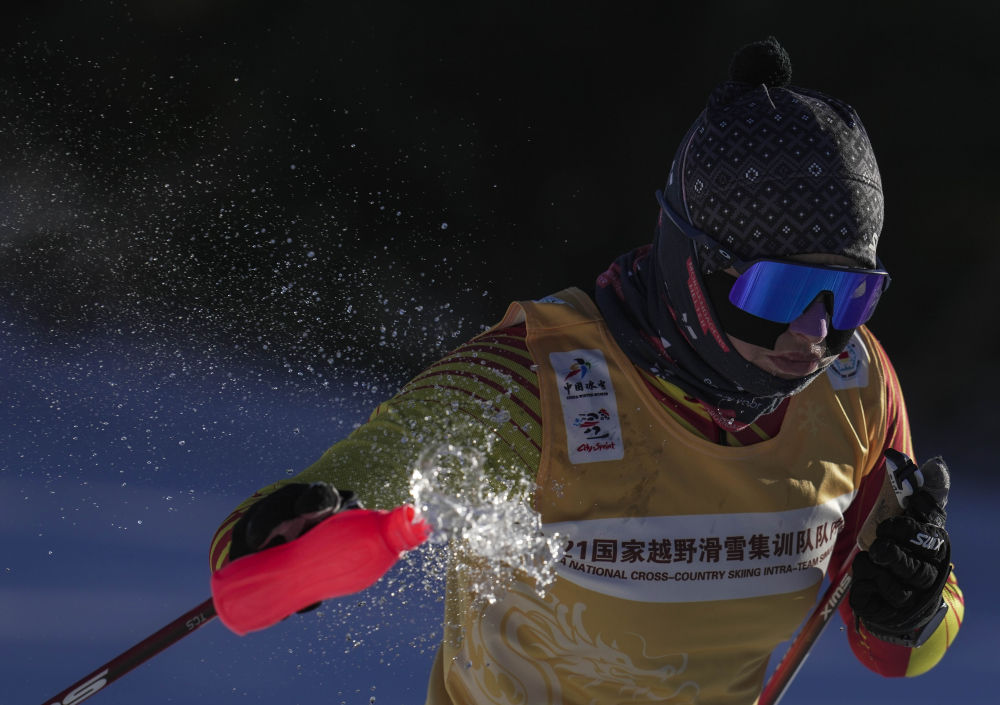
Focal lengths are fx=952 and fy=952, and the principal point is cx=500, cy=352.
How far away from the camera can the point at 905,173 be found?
540 centimetres

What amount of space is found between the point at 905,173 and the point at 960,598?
329 centimetres

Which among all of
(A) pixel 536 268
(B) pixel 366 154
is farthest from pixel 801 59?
(B) pixel 366 154

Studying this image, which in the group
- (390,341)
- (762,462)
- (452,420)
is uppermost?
(390,341)

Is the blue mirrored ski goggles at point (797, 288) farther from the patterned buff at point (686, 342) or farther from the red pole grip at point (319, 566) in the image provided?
the red pole grip at point (319, 566)

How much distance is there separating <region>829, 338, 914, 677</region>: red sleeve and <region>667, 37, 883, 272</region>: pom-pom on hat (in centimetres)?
67

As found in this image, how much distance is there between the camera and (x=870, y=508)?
2545 mm

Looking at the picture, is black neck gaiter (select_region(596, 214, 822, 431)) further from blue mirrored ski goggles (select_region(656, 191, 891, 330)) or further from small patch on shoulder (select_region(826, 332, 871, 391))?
small patch on shoulder (select_region(826, 332, 871, 391))

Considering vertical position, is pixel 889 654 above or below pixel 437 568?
below

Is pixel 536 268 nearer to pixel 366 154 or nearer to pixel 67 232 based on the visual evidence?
pixel 366 154

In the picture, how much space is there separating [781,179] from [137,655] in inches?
67.1

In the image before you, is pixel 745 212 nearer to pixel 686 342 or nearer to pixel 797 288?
pixel 797 288

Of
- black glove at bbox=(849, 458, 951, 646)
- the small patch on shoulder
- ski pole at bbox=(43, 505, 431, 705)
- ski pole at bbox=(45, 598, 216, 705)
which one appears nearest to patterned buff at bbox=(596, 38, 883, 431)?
the small patch on shoulder

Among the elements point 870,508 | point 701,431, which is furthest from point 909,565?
point 701,431

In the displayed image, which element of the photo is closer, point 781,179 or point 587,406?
point 781,179
